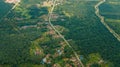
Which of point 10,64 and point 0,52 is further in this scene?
point 0,52

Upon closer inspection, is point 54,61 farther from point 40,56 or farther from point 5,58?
point 5,58

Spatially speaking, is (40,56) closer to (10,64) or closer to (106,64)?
(10,64)

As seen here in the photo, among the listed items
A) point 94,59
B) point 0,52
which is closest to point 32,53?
point 0,52

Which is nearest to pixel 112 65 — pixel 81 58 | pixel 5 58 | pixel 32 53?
pixel 81 58

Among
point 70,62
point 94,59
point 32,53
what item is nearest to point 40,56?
point 32,53

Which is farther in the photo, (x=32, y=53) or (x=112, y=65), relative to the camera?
(x=32, y=53)

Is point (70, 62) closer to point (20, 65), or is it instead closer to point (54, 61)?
point (54, 61)
